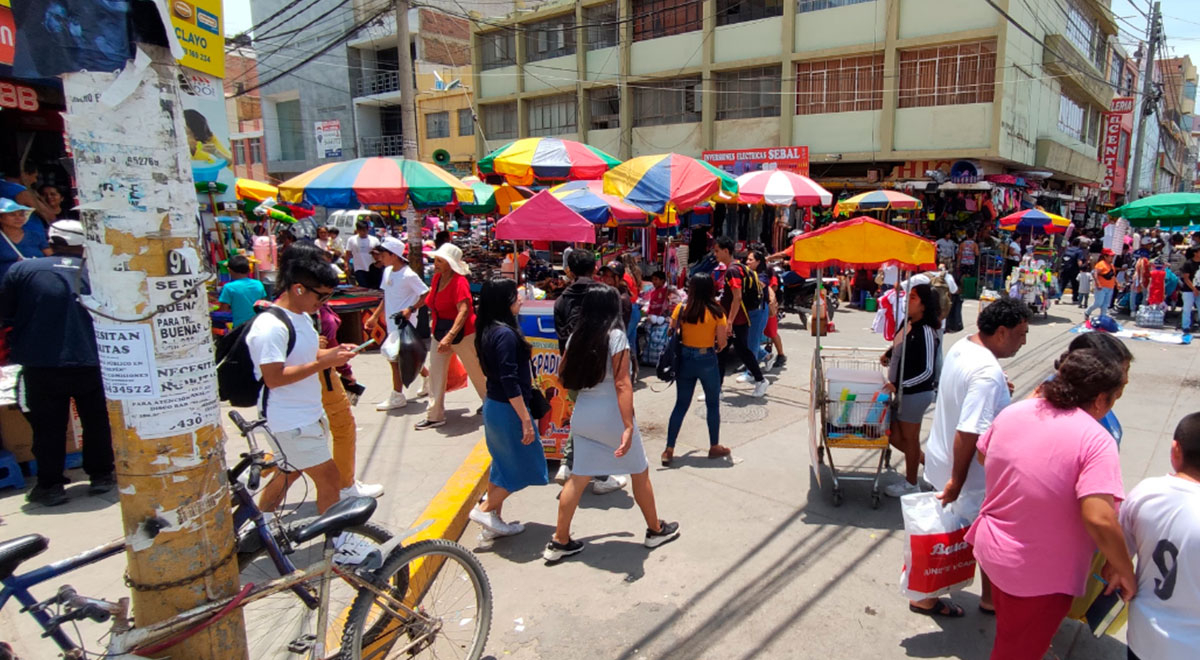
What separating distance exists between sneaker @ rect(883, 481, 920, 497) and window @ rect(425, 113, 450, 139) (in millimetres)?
31717

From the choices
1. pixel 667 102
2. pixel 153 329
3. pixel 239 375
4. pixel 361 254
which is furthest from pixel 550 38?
pixel 153 329

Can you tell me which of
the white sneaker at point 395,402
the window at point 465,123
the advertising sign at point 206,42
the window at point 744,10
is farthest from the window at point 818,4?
the white sneaker at point 395,402

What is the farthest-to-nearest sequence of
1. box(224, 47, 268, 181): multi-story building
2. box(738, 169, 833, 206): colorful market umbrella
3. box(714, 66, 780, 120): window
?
box(224, 47, 268, 181): multi-story building
box(714, 66, 780, 120): window
box(738, 169, 833, 206): colorful market umbrella

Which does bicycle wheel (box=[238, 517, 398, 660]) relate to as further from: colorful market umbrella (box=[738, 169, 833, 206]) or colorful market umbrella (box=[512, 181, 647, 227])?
colorful market umbrella (box=[738, 169, 833, 206])

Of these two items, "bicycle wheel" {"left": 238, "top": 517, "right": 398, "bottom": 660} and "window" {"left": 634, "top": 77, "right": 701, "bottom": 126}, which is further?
"window" {"left": 634, "top": 77, "right": 701, "bottom": 126}

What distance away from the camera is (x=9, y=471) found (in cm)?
480

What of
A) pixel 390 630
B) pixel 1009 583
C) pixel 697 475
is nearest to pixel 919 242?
pixel 697 475

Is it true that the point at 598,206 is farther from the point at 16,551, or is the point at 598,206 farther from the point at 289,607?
the point at 16,551

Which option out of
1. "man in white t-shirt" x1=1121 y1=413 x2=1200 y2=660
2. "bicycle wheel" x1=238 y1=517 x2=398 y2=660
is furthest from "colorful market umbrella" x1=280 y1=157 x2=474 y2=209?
"man in white t-shirt" x1=1121 y1=413 x2=1200 y2=660

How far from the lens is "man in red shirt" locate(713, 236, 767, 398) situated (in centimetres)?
714

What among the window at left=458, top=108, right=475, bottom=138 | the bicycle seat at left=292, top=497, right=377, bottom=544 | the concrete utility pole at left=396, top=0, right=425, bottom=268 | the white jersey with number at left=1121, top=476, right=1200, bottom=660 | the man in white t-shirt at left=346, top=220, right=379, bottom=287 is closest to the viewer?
the white jersey with number at left=1121, top=476, right=1200, bottom=660

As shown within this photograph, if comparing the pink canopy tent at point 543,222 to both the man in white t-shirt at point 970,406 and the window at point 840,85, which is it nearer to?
the man in white t-shirt at point 970,406

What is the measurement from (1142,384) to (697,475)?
6.72 metres

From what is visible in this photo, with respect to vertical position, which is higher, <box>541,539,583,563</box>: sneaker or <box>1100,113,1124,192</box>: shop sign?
<box>1100,113,1124,192</box>: shop sign
